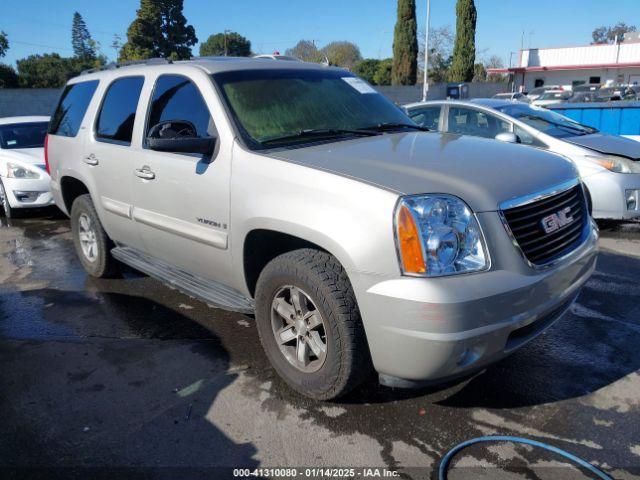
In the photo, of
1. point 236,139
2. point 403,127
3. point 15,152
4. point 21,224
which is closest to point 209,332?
point 236,139

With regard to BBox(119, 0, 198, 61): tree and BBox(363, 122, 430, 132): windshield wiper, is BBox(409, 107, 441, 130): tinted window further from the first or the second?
BBox(119, 0, 198, 61): tree

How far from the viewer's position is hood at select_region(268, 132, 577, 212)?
2.62m

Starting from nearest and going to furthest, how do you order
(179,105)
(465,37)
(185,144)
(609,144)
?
(185,144), (179,105), (609,144), (465,37)

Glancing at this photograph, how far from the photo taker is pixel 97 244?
16.6 ft

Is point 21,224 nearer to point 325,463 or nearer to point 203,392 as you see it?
point 203,392

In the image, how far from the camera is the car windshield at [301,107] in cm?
344

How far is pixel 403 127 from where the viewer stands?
401cm

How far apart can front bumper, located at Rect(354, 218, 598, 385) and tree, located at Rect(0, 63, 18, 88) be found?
147ft

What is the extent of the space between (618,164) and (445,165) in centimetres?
440

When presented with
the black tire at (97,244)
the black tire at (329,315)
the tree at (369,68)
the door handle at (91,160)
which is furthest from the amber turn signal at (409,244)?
the tree at (369,68)

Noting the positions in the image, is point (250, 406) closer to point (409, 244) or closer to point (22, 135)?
point (409, 244)

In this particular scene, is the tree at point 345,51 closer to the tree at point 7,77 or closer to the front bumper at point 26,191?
the tree at point 7,77

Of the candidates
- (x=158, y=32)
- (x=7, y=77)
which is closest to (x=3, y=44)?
(x=7, y=77)

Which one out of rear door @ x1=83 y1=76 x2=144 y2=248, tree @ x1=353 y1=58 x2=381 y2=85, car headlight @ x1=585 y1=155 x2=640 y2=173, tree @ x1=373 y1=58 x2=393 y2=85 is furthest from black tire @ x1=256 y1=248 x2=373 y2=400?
tree @ x1=353 y1=58 x2=381 y2=85
